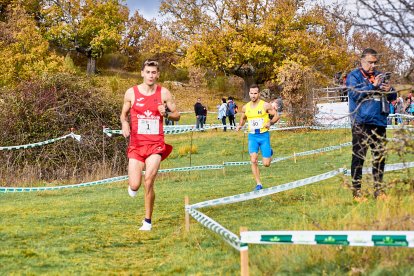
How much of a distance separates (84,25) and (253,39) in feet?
51.7

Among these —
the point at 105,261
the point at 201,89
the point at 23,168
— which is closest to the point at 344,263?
the point at 105,261

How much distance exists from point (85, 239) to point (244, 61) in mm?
39333

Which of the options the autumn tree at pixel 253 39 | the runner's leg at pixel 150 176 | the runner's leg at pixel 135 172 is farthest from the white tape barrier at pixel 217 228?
the autumn tree at pixel 253 39

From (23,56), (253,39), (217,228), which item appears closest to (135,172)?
(217,228)

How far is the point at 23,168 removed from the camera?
53.2 ft

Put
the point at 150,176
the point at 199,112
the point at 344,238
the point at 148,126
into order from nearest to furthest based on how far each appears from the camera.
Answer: the point at 344,238 → the point at 150,176 → the point at 148,126 → the point at 199,112

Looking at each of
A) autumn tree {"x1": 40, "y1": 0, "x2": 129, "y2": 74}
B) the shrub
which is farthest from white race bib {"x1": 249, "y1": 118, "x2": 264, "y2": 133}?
autumn tree {"x1": 40, "y1": 0, "x2": 129, "y2": 74}

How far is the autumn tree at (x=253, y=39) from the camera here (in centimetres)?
4347

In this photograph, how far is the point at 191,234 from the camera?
261 inches

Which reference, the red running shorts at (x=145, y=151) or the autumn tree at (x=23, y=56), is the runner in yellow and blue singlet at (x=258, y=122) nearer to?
the red running shorts at (x=145, y=151)

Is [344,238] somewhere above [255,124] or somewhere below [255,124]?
below

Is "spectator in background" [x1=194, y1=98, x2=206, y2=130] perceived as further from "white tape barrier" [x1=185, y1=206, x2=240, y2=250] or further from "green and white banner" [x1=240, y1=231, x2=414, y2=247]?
"green and white banner" [x1=240, y1=231, x2=414, y2=247]

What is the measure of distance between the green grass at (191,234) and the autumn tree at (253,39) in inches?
1285

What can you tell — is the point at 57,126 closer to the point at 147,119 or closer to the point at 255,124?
the point at 255,124
